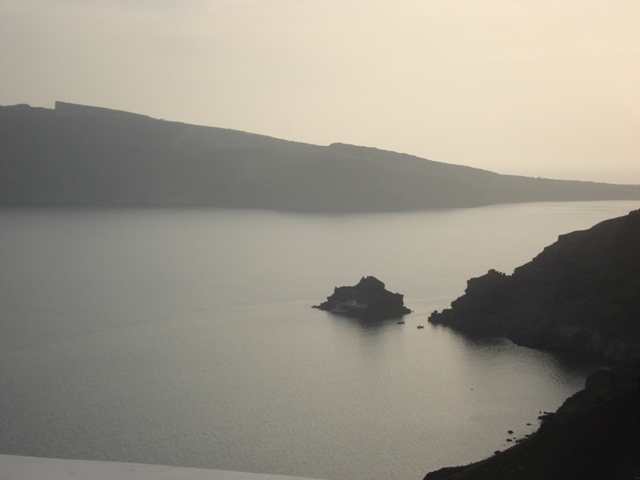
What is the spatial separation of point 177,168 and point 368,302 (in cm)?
9840

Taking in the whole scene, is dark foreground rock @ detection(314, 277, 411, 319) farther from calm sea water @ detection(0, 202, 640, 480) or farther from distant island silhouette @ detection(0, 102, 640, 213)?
distant island silhouette @ detection(0, 102, 640, 213)

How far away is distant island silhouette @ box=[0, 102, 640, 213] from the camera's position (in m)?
130

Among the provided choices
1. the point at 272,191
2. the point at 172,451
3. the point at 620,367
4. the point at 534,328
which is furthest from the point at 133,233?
the point at 620,367

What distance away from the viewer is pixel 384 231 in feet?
332

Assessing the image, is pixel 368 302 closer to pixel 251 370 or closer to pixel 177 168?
pixel 251 370

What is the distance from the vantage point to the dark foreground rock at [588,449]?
14.8 m

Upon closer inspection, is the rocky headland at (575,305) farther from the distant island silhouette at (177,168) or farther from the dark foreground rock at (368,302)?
the distant island silhouette at (177,168)

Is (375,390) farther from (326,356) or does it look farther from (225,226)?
(225,226)

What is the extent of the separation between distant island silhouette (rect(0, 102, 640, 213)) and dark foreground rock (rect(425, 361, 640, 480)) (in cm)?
11660

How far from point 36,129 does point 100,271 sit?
80.0 m

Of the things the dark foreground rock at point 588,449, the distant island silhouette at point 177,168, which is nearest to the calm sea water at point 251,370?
the dark foreground rock at point 588,449

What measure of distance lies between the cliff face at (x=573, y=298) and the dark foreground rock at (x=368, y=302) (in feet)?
16.3

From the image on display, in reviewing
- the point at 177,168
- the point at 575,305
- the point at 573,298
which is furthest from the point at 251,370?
the point at 177,168

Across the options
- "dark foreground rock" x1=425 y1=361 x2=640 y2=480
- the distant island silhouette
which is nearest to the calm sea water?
"dark foreground rock" x1=425 y1=361 x2=640 y2=480
